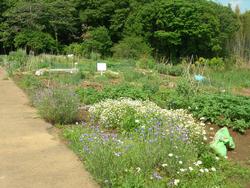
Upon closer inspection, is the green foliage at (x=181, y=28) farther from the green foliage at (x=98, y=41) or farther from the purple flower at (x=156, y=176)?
the purple flower at (x=156, y=176)

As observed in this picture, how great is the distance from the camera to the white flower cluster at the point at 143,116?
5992 millimetres

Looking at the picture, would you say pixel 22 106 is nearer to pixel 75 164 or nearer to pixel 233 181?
pixel 75 164

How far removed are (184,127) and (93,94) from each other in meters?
4.18

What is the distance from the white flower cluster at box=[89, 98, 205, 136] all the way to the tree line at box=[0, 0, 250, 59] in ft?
73.7

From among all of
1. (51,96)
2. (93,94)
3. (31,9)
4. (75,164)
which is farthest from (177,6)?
(75,164)

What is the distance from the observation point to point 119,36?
36406mm

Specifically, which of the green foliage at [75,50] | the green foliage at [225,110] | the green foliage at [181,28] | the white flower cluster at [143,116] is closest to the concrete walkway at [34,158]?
the white flower cluster at [143,116]

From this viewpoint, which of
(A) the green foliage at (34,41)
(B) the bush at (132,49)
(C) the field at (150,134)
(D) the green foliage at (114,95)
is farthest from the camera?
(A) the green foliage at (34,41)

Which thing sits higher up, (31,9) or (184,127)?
(31,9)

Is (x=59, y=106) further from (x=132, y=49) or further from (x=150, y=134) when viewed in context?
(x=132, y=49)

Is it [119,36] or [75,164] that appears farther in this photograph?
[119,36]

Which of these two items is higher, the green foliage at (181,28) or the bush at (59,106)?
the green foliage at (181,28)

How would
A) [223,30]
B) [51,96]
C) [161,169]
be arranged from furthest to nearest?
[223,30] < [51,96] < [161,169]

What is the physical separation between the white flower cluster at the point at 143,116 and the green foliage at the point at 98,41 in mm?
24050
